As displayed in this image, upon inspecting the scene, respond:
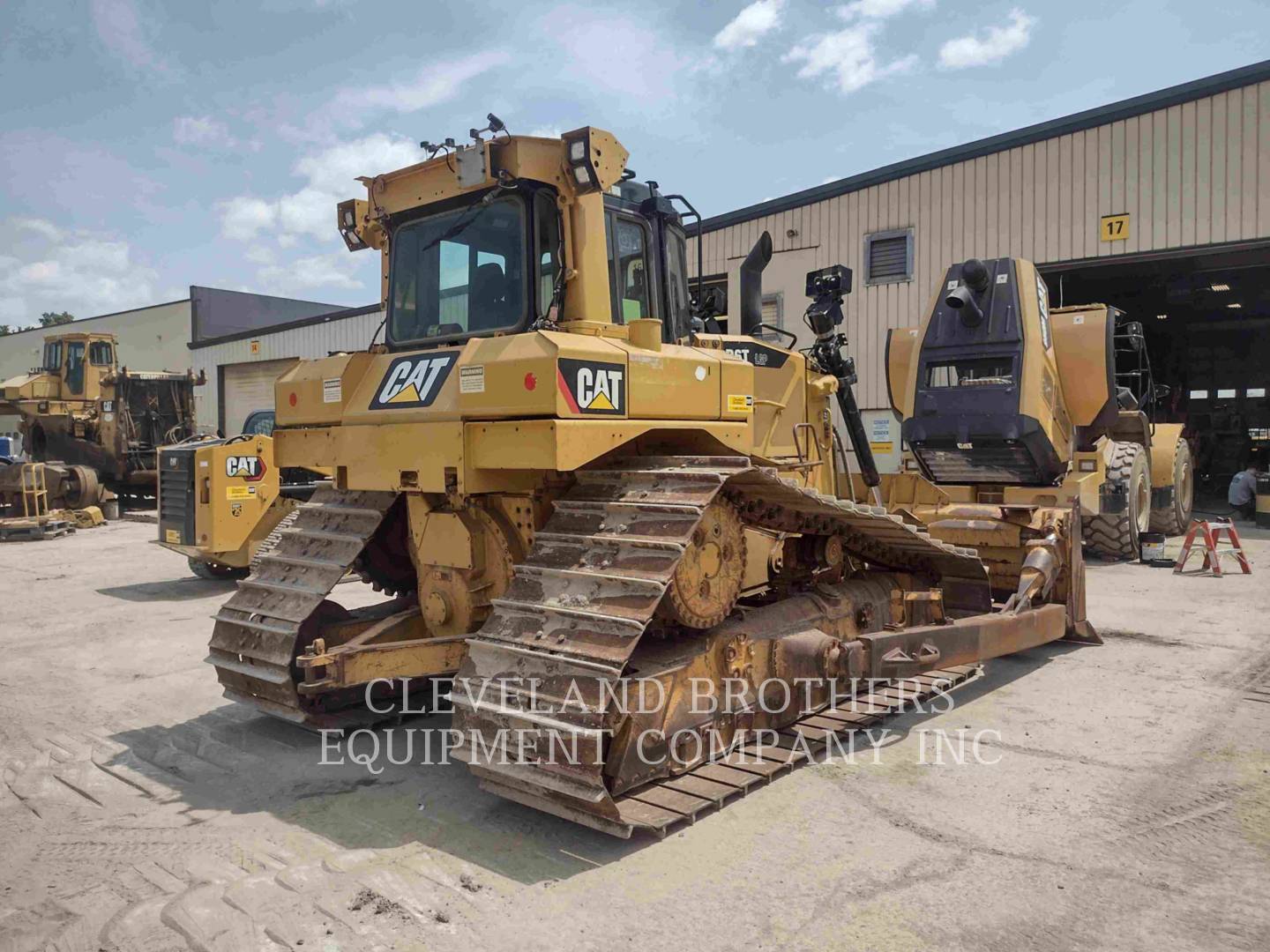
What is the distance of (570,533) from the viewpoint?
4.27 m

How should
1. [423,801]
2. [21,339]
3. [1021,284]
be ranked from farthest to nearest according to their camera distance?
[21,339] < [1021,284] < [423,801]

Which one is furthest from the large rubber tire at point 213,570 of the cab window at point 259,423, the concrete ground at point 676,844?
the concrete ground at point 676,844

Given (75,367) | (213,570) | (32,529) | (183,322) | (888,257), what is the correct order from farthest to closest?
(183,322), (75,367), (32,529), (888,257), (213,570)

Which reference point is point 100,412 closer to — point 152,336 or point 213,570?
point 213,570

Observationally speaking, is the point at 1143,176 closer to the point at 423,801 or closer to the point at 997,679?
the point at 997,679

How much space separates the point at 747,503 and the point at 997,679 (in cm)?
291

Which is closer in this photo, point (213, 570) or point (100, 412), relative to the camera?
A: point (213, 570)

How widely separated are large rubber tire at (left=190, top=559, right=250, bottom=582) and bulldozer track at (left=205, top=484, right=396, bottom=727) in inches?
250

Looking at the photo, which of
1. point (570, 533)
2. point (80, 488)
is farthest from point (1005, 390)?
point (80, 488)

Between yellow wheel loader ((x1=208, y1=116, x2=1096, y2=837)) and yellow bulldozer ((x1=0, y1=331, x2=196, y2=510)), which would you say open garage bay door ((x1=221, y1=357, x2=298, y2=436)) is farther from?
yellow wheel loader ((x1=208, y1=116, x2=1096, y2=837))

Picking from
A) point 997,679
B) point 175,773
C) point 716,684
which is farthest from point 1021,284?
point 175,773

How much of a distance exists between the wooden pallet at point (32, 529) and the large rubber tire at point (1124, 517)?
55.4 ft

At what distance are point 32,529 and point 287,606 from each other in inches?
581

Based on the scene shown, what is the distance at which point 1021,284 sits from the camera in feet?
28.7
